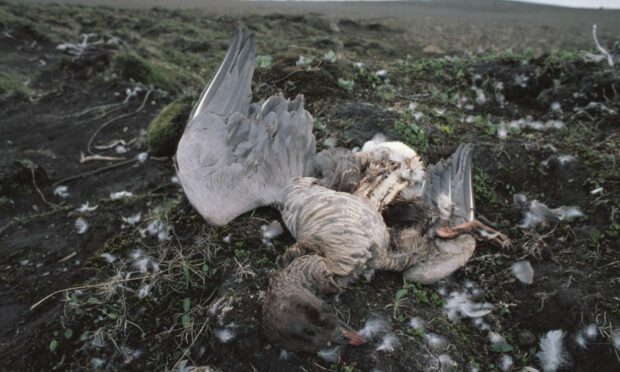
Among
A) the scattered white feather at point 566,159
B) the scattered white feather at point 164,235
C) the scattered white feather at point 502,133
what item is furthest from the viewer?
the scattered white feather at point 502,133

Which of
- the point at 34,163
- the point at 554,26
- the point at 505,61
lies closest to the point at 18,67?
the point at 34,163

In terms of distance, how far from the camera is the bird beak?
2.55 m

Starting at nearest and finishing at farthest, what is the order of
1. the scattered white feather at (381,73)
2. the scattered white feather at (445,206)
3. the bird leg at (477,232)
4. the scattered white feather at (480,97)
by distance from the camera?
the bird leg at (477,232)
the scattered white feather at (445,206)
the scattered white feather at (480,97)
the scattered white feather at (381,73)

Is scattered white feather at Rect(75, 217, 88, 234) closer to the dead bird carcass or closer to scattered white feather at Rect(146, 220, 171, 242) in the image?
scattered white feather at Rect(146, 220, 171, 242)

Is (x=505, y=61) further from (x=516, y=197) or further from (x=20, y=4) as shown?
(x=20, y=4)

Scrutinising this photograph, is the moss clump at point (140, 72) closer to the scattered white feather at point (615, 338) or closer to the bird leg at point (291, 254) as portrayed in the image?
the bird leg at point (291, 254)

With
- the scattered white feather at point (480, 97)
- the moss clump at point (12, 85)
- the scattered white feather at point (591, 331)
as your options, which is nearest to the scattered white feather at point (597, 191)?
the scattered white feather at point (591, 331)

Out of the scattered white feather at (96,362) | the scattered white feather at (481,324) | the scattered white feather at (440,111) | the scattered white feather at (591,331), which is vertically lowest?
the scattered white feather at (96,362)

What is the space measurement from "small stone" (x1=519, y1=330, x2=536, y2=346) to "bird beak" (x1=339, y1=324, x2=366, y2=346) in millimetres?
1237

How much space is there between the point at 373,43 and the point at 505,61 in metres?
8.87

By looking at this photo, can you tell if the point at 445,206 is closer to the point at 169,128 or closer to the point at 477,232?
the point at 477,232

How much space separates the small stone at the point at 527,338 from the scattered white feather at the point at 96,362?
9.58 feet

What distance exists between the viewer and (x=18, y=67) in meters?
10.7

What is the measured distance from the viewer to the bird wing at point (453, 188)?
3.63m
